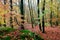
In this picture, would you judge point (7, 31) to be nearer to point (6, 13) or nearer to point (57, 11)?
point (6, 13)

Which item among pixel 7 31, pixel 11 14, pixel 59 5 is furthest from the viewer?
pixel 59 5

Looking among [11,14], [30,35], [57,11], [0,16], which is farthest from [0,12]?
[57,11]

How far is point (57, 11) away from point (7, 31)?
2329 cm

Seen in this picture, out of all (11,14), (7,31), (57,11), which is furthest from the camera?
(57,11)

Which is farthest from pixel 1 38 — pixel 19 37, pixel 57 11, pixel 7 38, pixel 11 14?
pixel 57 11

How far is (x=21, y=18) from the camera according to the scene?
20078 millimetres

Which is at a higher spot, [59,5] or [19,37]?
[59,5]

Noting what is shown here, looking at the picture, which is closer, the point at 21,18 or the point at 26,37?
the point at 26,37

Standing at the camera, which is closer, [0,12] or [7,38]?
[7,38]

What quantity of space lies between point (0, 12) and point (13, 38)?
16.6 ft

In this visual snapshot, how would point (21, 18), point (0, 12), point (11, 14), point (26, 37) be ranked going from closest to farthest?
point (26, 37) → point (0, 12) → point (11, 14) → point (21, 18)

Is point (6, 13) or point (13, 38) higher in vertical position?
point (6, 13)

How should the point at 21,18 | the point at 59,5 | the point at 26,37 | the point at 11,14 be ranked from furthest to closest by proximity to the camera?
the point at 59,5, the point at 21,18, the point at 11,14, the point at 26,37

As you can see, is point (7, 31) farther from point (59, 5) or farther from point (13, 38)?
point (59, 5)
